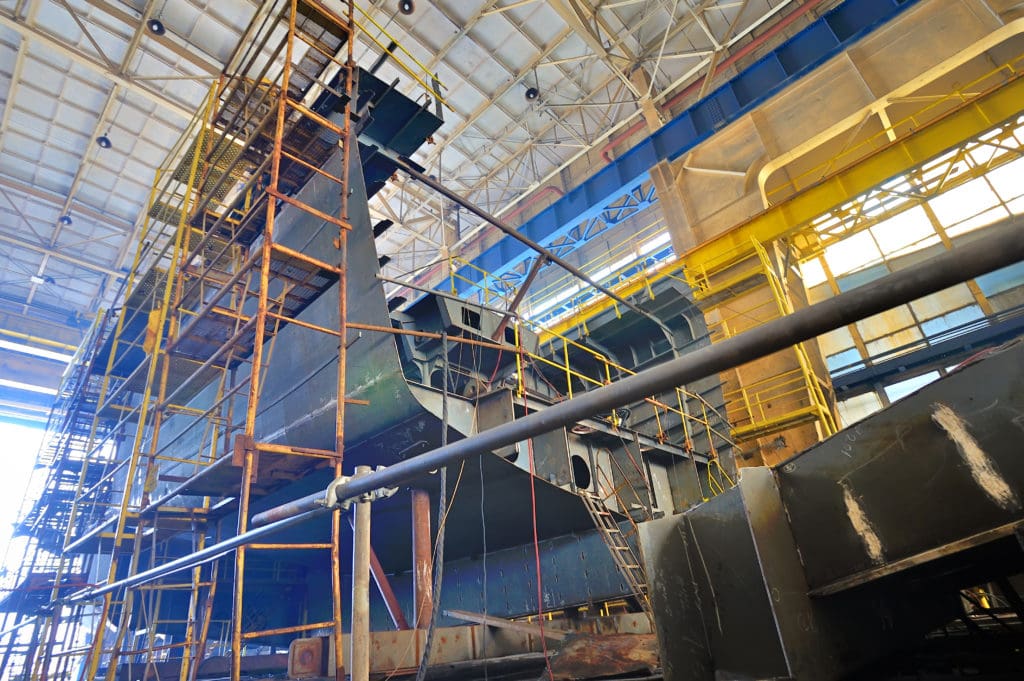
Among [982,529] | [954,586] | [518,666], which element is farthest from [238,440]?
[954,586]

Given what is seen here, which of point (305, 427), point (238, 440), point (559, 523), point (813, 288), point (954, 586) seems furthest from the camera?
point (813, 288)

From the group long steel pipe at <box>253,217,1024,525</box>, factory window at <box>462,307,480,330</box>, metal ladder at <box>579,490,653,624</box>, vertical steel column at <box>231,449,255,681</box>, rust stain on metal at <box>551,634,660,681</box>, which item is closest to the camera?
long steel pipe at <box>253,217,1024,525</box>

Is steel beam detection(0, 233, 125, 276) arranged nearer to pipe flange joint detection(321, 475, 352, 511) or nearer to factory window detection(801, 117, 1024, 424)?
pipe flange joint detection(321, 475, 352, 511)

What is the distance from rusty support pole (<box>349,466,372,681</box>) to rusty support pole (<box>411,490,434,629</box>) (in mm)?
2759

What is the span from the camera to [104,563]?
531 inches

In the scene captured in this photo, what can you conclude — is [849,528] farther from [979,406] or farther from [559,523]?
[559,523]

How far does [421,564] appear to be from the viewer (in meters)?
6.44

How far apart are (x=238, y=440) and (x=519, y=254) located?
12.7m

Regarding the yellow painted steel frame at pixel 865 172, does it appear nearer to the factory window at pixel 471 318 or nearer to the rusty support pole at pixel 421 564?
the factory window at pixel 471 318

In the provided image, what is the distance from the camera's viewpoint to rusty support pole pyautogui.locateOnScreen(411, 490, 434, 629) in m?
6.04

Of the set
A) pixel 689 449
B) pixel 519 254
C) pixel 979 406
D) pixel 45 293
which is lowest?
pixel 979 406

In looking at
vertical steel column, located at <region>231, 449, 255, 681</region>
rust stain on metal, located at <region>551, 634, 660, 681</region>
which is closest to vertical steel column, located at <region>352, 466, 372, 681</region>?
vertical steel column, located at <region>231, 449, 255, 681</region>

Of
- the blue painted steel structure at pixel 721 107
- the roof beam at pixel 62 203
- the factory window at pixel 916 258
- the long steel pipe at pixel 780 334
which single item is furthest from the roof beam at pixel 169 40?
the long steel pipe at pixel 780 334

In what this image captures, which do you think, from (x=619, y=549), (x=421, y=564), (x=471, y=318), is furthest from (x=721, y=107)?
(x=421, y=564)
